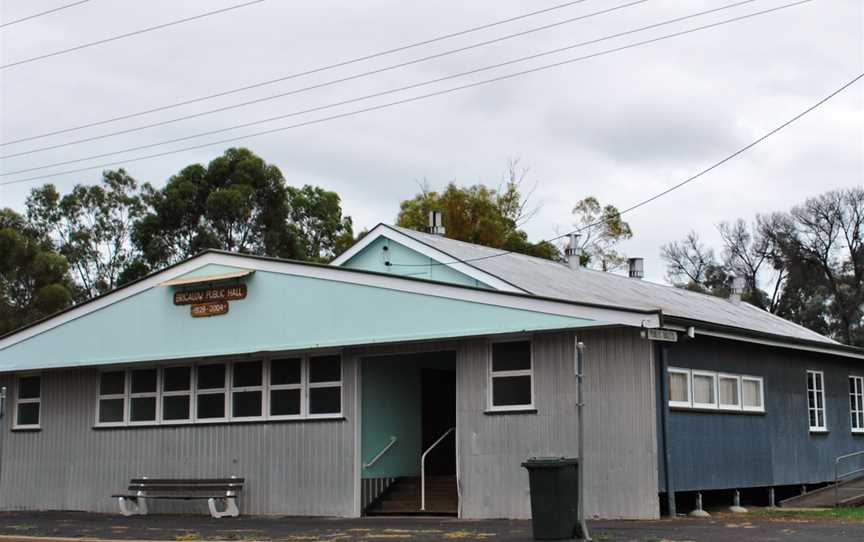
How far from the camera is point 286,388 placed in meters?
23.1

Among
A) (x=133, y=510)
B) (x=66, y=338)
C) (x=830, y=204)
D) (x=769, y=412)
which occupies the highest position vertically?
(x=830, y=204)

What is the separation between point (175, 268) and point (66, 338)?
130 inches

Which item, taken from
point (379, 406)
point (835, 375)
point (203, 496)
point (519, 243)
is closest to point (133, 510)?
point (203, 496)

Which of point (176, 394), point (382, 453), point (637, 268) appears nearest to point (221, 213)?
point (637, 268)

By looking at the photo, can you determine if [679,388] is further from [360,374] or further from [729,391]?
[360,374]

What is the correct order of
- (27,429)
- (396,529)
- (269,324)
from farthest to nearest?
(27,429) < (269,324) < (396,529)

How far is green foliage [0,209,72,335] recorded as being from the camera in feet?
186

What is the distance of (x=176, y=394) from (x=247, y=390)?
1.94 meters

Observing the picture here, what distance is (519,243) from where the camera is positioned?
5678cm

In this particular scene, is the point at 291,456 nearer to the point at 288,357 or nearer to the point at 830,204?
the point at 288,357

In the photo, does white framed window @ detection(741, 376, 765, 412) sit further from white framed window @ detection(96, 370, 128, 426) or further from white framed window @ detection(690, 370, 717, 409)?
white framed window @ detection(96, 370, 128, 426)

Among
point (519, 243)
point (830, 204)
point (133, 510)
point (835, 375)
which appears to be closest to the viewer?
point (133, 510)

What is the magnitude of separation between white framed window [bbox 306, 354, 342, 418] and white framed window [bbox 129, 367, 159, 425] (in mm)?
4081

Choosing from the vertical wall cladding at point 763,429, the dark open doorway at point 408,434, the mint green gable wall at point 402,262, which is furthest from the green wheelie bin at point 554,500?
the mint green gable wall at point 402,262
